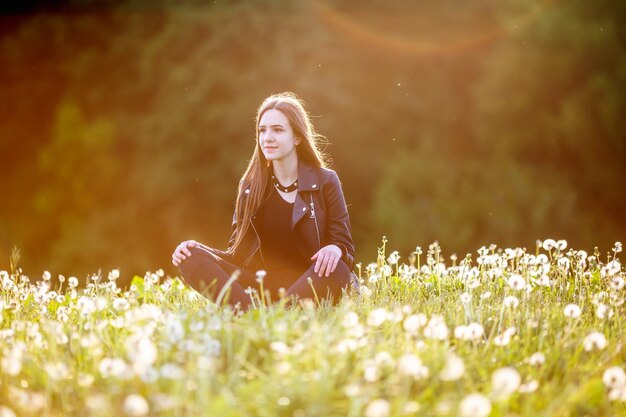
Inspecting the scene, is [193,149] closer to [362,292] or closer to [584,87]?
[584,87]

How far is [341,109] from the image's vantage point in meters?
11.1

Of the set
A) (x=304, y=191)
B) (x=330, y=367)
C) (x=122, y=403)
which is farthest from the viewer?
(x=304, y=191)

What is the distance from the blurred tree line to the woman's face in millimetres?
5531

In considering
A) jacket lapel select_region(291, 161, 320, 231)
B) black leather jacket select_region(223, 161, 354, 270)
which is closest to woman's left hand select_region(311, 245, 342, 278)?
black leather jacket select_region(223, 161, 354, 270)

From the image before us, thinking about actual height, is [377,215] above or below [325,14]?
below

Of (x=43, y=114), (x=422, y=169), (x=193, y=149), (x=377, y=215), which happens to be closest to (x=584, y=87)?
(x=422, y=169)

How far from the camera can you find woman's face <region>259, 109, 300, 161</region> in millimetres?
4984

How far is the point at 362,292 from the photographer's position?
4445mm

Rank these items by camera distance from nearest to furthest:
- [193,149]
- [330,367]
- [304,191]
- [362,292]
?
[330,367]
[362,292]
[304,191]
[193,149]

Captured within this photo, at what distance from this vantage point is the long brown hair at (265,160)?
16.6ft

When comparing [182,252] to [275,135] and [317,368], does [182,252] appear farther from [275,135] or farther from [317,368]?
[317,368]

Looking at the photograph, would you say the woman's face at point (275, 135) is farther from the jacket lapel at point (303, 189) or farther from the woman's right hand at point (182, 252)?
the woman's right hand at point (182, 252)

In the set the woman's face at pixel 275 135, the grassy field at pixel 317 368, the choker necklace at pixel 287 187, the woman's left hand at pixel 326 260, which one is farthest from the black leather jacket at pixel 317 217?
the grassy field at pixel 317 368

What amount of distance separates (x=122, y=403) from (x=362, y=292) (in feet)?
7.39
